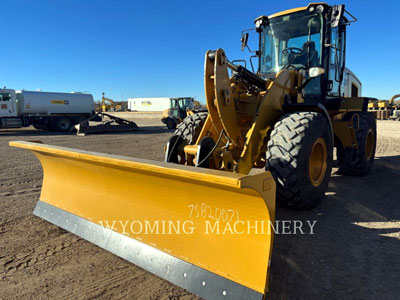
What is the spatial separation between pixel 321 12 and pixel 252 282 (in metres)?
4.15

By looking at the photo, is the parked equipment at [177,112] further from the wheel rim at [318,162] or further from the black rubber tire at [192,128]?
the wheel rim at [318,162]

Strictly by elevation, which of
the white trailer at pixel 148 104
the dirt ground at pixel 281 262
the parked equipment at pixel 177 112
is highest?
the white trailer at pixel 148 104

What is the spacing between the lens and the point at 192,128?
4195 mm

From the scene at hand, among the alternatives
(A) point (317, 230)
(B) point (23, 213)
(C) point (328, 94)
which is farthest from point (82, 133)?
(A) point (317, 230)

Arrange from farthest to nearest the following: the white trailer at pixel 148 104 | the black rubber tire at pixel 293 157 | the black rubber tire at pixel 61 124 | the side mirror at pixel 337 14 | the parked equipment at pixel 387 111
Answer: the white trailer at pixel 148 104
the parked equipment at pixel 387 111
the black rubber tire at pixel 61 124
the side mirror at pixel 337 14
the black rubber tire at pixel 293 157

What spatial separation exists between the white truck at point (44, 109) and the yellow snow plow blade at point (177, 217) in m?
17.6

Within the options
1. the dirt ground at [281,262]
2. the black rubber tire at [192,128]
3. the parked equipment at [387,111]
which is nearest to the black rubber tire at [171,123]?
the black rubber tire at [192,128]

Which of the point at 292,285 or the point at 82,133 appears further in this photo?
the point at 82,133

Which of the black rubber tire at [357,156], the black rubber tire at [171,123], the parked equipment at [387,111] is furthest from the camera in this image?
the parked equipment at [387,111]

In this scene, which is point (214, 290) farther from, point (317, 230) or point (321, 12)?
point (321, 12)

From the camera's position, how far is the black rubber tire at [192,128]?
409 centimetres

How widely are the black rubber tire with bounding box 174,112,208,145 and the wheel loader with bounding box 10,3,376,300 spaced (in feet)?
0.06

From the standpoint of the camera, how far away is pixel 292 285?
2.33 m

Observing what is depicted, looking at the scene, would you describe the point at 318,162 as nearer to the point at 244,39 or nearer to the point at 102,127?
the point at 244,39
